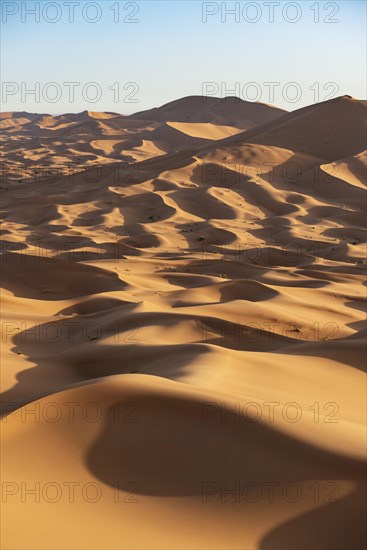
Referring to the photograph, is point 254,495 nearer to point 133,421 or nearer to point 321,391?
point 133,421

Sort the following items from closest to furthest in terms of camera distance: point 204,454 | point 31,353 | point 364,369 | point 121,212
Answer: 1. point 204,454
2. point 364,369
3. point 31,353
4. point 121,212

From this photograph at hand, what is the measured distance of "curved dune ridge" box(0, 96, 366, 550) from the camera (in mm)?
1994

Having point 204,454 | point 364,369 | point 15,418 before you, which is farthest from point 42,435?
point 364,369

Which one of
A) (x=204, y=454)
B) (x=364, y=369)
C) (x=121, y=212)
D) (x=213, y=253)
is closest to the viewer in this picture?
(x=204, y=454)

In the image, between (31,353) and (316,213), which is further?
(316,213)

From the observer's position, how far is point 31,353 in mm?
4238

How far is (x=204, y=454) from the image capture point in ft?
7.64

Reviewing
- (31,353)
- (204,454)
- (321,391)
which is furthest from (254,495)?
(31,353)

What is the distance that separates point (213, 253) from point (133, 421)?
6880 millimetres

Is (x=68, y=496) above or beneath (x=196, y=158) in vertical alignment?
beneath

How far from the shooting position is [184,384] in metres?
2.87

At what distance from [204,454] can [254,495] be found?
284 millimetres

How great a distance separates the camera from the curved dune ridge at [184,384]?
1.99 m

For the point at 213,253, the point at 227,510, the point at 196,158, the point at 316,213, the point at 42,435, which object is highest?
the point at 196,158
